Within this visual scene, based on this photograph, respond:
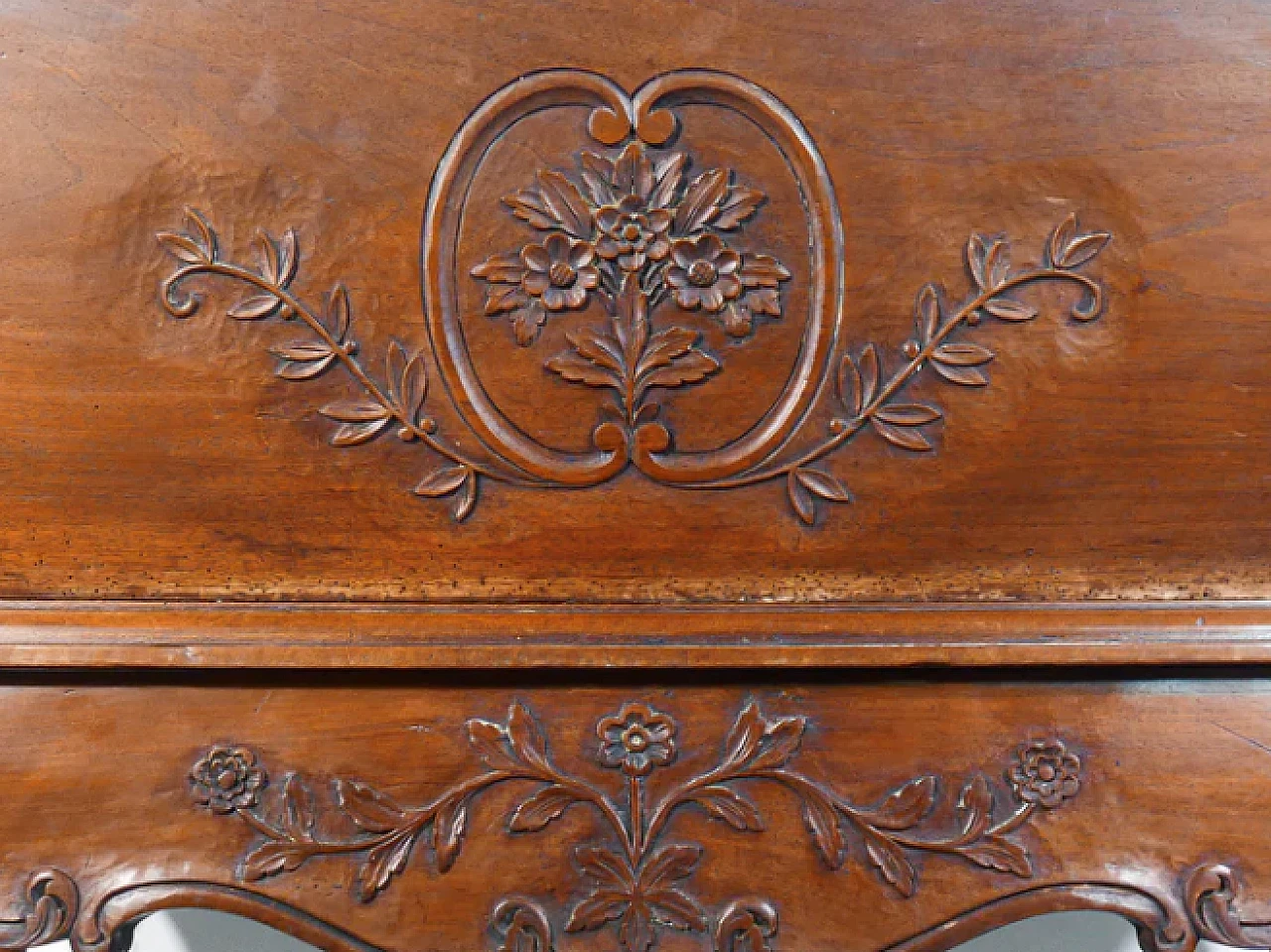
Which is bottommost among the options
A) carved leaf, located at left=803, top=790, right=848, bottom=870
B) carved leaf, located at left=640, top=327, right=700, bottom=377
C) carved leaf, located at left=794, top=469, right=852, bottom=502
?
carved leaf, located at left=803, top=790, right=848, bottom=870

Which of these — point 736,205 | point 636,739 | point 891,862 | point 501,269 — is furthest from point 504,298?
point 891,862

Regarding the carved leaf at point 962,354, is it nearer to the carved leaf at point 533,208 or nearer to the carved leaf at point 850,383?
the carved leaf at point 850,383

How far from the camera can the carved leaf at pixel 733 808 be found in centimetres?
49

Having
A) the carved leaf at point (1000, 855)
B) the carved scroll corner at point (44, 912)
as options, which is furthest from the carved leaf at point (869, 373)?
the carved scroll corner at point (44, 912)

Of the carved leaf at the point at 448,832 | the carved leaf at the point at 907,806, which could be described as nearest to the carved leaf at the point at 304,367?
the carved leaf at the point at 448,832

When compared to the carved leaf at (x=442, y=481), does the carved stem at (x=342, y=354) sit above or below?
above

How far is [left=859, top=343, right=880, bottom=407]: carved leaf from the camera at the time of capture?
0.48 metres

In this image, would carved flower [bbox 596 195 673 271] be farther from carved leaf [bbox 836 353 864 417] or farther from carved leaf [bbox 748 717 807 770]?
carved leaf [bbox 748 717 807 770]

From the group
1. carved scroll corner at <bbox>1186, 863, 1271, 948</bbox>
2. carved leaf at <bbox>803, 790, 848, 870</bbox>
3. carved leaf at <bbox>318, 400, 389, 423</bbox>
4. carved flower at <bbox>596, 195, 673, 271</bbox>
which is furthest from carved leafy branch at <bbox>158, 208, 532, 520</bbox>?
carved scroll corner at <bbox>1186, 863, 1271, 948</bbox>

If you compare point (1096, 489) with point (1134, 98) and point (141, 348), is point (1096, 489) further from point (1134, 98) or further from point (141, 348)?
point (141, 348)

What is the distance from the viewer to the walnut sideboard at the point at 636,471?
47cm

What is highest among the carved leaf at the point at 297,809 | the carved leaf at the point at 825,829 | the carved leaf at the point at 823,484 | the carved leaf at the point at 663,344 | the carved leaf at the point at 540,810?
the carved leaf at the point at 663,344

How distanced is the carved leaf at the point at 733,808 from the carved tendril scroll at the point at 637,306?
13 centimetres

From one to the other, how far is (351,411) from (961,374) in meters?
0.28
